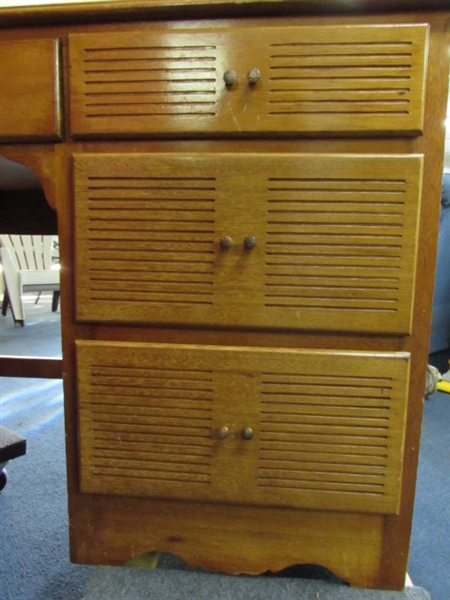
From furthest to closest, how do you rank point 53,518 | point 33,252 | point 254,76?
point 33,252
point 53,518
point 254,76

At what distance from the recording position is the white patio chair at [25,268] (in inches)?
103

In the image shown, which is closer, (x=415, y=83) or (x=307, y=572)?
(x=415, y=83)

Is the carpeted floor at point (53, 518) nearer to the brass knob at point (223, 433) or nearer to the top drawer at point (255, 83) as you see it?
the brass knob at point (223, 433)

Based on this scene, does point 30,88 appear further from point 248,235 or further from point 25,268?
point 25,268

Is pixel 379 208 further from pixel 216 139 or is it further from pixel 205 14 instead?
pixel 205 14

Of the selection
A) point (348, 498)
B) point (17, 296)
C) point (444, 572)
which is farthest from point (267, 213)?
point (17, 296)

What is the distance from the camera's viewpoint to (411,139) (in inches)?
19.1

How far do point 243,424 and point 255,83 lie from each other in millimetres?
423

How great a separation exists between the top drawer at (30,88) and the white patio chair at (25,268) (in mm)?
2284

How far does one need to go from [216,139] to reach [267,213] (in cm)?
11

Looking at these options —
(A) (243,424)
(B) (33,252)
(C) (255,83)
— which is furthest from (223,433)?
(B) (33,252)

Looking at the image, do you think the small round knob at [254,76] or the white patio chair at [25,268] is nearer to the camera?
the small round knob at [254,76]

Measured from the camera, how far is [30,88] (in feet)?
1.68

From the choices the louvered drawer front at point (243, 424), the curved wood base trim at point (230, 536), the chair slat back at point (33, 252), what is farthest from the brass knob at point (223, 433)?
the chair slat back at point (33, 252)
